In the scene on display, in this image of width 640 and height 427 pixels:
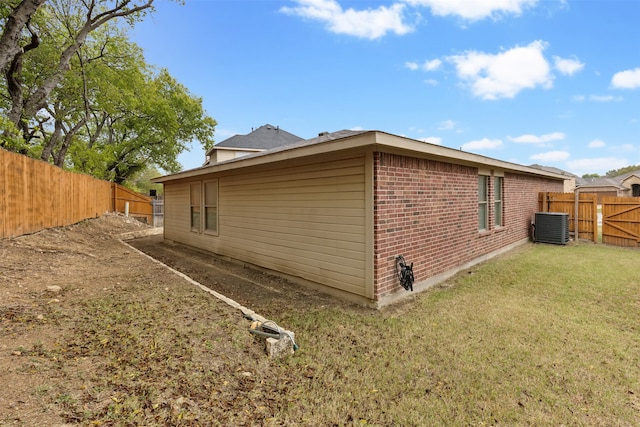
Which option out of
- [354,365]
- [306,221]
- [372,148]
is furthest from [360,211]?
[354,365]

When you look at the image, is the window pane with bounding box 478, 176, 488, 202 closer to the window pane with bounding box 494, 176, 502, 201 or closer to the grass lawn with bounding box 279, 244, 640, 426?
the window pane with bounding box 494, 176, 502, 201

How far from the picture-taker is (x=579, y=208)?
1080 centimetres

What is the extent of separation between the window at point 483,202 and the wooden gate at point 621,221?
5.61 meters

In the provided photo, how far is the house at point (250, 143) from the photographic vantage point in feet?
67.7

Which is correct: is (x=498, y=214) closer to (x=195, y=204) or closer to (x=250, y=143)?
(x=195, y=204)

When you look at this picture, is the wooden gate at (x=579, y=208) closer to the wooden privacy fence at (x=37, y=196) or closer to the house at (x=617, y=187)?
the wooden privacy fence at (x=37, y=196)

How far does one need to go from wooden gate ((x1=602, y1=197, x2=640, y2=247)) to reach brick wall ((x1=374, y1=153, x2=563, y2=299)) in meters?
4.94

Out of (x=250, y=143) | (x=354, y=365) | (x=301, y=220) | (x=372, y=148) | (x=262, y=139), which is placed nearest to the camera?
(x=354, y=365)

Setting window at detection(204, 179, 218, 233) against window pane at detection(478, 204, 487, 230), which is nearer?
window pane at detection(478, 204, 487, 230)

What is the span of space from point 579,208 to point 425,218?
9160mm

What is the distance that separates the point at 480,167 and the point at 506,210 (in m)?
2.32

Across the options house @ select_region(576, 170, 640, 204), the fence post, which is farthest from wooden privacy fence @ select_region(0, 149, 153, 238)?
house @ select_region(576, 170, 640, 204)

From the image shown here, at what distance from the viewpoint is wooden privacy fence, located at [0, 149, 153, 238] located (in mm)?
6504

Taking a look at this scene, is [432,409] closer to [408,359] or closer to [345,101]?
[408,359]
